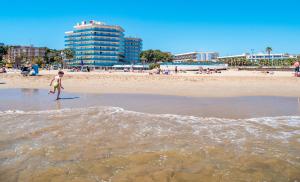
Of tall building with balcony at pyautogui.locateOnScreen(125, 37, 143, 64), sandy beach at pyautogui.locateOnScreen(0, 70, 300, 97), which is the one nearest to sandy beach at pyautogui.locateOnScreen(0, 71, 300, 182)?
sandy beach at pyautogui.locateOnScreen(0, 70, 300, 97)

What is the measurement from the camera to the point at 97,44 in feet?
405

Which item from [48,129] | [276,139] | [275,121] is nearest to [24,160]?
[48,129]

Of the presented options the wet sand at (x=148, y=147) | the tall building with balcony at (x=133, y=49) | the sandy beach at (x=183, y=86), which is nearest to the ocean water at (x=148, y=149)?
the wet sand at (x=148, y=147)

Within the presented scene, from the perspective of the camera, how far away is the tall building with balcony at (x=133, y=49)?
146375 millimetres

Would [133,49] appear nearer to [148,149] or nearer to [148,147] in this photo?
[148,147]

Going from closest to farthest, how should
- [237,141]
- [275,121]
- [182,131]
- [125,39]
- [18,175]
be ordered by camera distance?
[18,175] < [237,141] < [182,131] < [275,121] < [125,39]

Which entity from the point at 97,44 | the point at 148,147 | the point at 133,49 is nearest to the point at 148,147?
the point at 148,147

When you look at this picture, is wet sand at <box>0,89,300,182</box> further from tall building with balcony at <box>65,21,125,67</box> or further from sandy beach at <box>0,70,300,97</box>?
tall building with balcony at <box>65,21,125,67</box>

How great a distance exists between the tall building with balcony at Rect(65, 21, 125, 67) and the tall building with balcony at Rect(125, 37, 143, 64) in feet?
49.4

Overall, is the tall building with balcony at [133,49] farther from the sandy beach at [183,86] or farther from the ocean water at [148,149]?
the ocean water at [148,149]

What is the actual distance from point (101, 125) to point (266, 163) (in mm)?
3997

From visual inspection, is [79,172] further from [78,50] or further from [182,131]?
[78,50]

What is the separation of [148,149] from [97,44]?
121986mm

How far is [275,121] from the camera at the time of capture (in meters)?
7.73
